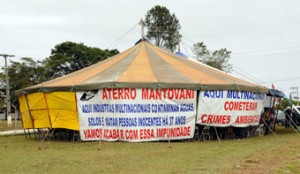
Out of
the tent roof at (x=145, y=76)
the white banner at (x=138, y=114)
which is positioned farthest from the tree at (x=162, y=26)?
the white banner at (x=138, y=114)

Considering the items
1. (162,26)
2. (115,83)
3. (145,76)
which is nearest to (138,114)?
(115,83)

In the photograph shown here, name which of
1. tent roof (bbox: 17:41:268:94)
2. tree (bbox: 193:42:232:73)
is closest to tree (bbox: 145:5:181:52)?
tree (bbox: 193:42:232:73)

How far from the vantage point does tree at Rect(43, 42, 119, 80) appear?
4222 cm

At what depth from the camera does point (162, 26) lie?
46.0 m

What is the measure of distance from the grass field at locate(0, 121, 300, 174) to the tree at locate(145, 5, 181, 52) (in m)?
33.4

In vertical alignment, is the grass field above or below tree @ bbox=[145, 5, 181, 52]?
below

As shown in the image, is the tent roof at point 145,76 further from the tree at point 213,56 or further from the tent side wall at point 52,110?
the tree at point 213,56

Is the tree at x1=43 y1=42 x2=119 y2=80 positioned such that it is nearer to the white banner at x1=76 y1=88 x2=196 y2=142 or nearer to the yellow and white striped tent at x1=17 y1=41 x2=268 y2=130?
the yellow and white striped tent at x1=17 y1=41 x2=268 y2=130

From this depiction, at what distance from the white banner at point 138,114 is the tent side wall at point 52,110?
1.95ft

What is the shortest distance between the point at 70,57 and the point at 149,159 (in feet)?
115

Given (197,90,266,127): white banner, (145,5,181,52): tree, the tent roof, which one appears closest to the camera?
the tent roof

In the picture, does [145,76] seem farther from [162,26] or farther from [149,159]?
[162,26]

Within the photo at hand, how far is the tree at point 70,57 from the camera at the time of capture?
1662 inches

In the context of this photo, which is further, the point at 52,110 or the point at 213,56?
the point at 213,56
